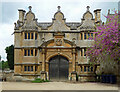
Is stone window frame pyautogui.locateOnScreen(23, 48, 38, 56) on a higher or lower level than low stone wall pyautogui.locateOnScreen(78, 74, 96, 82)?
higher

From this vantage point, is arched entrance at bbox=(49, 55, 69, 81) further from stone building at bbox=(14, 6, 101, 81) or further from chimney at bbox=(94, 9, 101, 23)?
chimney at bbox=(94, 9, 101, 23)

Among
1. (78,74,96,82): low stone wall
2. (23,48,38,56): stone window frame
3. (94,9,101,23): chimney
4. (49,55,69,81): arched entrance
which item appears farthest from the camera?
(94,9,101,23): chimney

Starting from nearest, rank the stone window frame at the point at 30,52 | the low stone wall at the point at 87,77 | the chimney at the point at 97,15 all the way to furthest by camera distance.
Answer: the low stone wall at the point at 87,77 < the stone window frame at the point at 30,52 < the chimney at the point at 97,15

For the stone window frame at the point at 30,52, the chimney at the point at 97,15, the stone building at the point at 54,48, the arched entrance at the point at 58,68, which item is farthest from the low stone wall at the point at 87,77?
the chimney at the point at 97,15

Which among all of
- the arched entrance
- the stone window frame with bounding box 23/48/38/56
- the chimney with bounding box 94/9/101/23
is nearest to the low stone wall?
the arched entrance

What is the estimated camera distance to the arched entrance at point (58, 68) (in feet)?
78.4

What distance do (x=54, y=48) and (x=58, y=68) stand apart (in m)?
3.25

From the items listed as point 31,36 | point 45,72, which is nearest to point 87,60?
point 45,72

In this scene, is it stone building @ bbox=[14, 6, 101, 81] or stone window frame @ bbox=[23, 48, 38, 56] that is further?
stone window frame @ bbox=[23, 48, 38, 56]

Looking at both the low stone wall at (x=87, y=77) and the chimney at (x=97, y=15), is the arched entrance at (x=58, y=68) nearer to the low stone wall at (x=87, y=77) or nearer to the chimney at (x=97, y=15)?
the low stone wall at (x=87, y=77)

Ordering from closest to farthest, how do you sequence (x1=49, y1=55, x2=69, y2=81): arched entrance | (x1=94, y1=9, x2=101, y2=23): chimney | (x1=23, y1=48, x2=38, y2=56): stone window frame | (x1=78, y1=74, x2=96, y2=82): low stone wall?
(x1=49, y1=55, x2=69, y2=81): arched entrance → (x1=78, y1=74, x2=96, y2=82): low stone wall → (x1=23, y1=48, x2=38, y2=56): stone window frame → (x1=94, y1=9, x2=101, y2=23): chimney

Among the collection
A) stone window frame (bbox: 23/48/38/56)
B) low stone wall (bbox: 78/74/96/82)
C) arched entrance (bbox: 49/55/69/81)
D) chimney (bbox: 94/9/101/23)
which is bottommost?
low stone wall (bbox: 78/74/96/82)

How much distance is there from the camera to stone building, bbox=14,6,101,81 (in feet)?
78.5

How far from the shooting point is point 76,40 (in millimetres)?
25062
